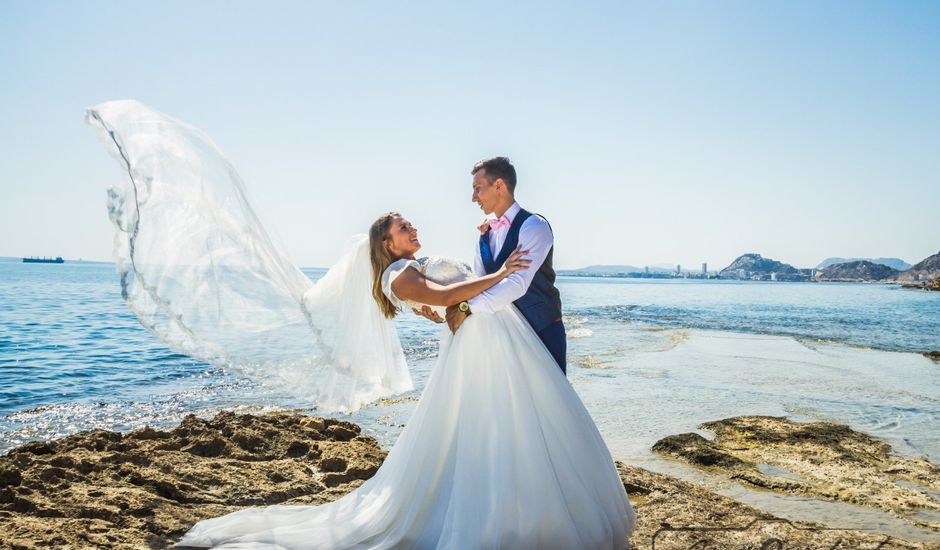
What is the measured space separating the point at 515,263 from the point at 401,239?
0.87 m

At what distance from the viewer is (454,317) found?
4.22 metres

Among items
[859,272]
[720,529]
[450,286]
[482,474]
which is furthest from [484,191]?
[859,272]

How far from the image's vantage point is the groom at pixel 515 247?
4.19 m

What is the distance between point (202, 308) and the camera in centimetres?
421

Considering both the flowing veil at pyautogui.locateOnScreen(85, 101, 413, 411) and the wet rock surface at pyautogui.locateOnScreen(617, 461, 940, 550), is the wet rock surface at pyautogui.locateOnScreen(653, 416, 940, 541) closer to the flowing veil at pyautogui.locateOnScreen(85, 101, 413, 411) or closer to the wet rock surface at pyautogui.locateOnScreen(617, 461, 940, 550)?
→ the wet rock surface at pyautogui.locateOnScreen(617, 461, 940, 550)

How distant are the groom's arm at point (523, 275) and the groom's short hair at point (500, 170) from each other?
1.08 feet

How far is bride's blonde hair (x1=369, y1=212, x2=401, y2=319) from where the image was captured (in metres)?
4.46

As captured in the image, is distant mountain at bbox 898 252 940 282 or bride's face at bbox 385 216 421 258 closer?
bride's face at bbox 385 216 421 258

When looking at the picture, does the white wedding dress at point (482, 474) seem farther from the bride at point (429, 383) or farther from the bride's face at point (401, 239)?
the bride's face at point (401, 239)

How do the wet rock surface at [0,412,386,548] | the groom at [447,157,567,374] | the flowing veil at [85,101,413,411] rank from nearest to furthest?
the flowing veil at [85,101,413,411] → the groom at [447,157,567,374] → the wet rock surface at [0,412,386,548]

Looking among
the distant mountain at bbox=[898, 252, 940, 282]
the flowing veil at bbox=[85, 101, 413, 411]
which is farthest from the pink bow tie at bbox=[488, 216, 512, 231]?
the distant mountain at bbox=[898, 252, 940, 282]

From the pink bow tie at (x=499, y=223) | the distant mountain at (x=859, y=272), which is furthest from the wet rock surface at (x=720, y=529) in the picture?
the distant mountain at (x=859, y=272)

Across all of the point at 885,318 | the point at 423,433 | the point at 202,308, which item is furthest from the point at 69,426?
the point at 885,318

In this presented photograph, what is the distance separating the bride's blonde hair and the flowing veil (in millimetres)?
149
